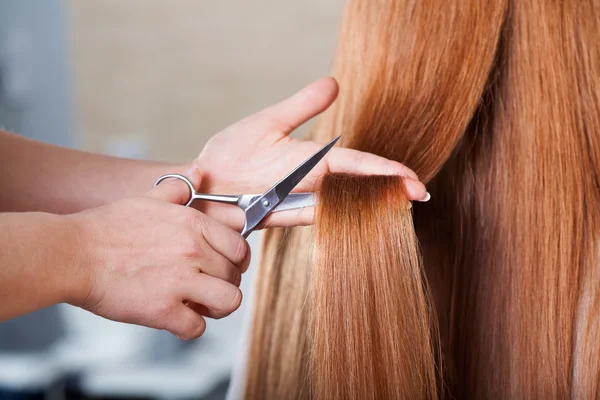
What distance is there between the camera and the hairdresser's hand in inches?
29.3

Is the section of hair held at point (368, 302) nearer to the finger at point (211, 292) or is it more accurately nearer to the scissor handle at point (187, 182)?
the finger at point (211, 292)

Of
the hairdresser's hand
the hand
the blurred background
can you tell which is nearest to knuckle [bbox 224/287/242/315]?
the hand

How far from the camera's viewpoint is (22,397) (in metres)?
1.61

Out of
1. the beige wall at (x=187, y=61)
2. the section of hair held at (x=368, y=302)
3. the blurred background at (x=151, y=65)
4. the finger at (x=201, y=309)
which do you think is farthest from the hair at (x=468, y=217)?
the beige wall at (x=187, y=61)

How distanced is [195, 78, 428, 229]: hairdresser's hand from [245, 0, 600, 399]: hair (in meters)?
0.06

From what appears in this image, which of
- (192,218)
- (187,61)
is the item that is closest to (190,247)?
(192,218)

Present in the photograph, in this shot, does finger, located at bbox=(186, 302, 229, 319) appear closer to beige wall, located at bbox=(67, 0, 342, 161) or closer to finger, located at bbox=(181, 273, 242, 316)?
finger, located at bbox=(181, 273, 242, 316)

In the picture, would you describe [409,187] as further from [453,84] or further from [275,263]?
[275,263]

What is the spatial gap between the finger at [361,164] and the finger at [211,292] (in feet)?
0.55

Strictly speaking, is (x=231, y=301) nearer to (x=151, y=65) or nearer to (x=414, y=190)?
(x=414, y=190)

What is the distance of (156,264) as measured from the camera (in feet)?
2.05

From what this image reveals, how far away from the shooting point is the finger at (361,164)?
0.63m

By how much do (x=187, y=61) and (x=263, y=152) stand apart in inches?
89.1

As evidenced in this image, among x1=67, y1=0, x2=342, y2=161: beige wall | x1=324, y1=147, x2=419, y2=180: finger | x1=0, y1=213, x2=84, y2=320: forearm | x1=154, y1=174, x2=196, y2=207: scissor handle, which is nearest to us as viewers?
x1=0, y1=213, x2=84, y2=320: forearm
